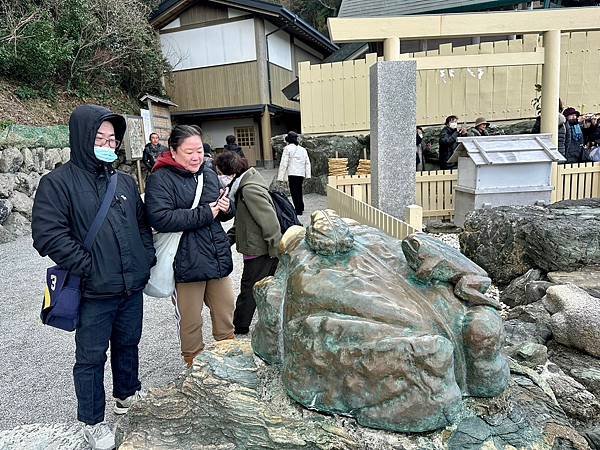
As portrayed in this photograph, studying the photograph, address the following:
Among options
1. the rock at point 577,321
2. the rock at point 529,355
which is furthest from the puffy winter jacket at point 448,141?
the rock at point 529,355

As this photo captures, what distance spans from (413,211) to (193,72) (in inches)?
554

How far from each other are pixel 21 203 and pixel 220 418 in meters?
8.84

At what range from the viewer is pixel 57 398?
128 inches

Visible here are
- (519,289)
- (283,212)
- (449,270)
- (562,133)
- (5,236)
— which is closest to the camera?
(449,270)

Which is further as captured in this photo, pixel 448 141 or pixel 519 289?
pixel 448 141

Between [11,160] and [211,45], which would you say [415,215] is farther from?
[211,45]

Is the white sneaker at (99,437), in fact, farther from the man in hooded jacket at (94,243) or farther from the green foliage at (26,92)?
the green foliage at (26,92)

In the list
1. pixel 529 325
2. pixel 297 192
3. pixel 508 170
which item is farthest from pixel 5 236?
pixel 529 325

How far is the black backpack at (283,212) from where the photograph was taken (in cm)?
377

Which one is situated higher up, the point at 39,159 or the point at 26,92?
the point at 26,92

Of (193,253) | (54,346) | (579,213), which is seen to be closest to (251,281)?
(193,253)

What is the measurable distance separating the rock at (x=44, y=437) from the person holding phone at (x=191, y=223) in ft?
2.45

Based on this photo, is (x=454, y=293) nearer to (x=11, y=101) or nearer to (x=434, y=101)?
(x=434, y=101)

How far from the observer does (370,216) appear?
487 cm
